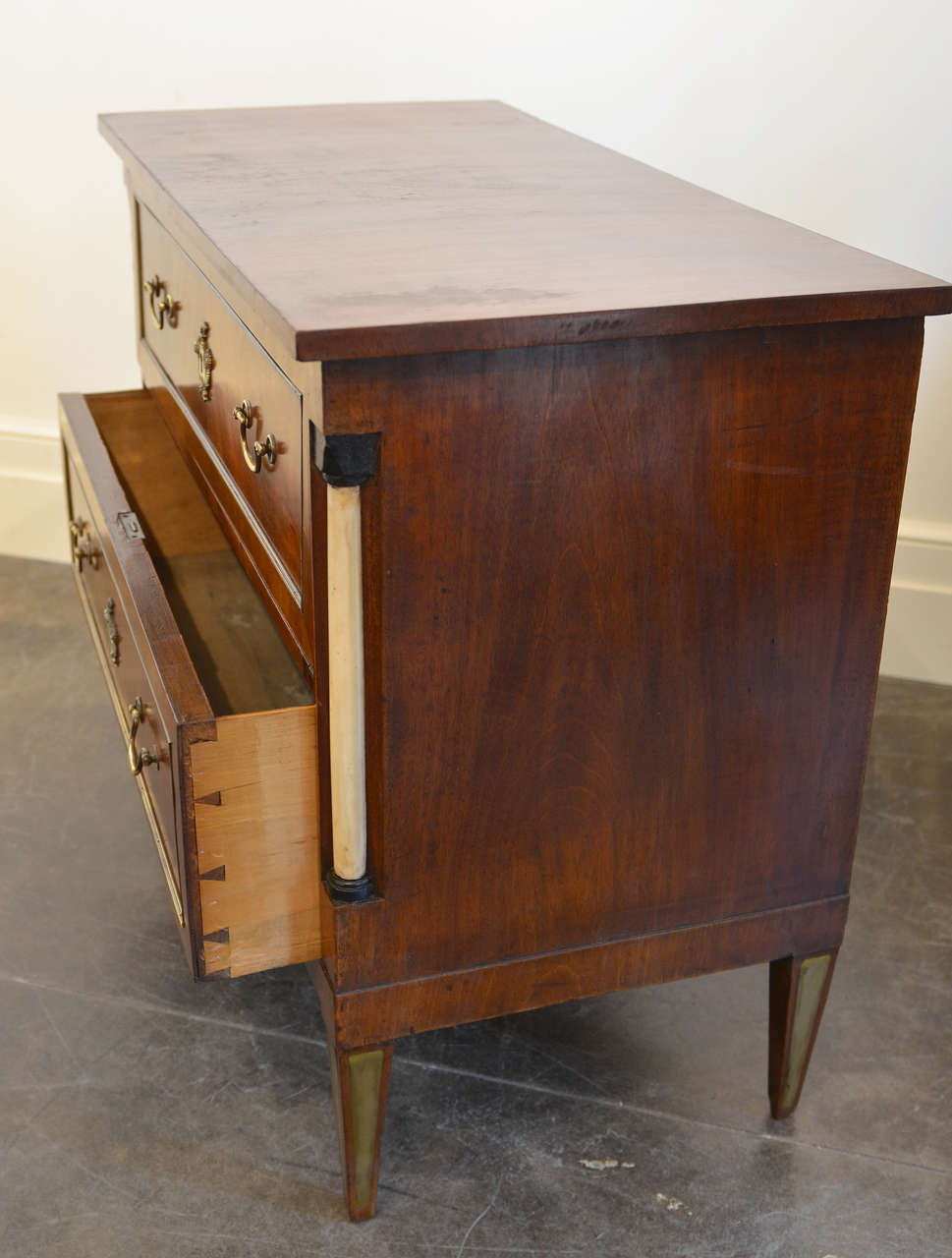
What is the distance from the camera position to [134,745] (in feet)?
4.47

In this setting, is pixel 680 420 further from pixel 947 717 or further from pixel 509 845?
pixel 947 717

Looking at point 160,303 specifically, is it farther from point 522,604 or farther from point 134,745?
point 522,604

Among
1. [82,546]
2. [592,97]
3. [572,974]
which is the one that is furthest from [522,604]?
[592,97]

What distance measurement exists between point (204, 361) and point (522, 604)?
52 centimetres

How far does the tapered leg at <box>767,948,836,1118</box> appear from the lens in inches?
54.1

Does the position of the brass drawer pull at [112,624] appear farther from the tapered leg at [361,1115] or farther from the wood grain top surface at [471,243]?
the tapered leg at [361,1115]

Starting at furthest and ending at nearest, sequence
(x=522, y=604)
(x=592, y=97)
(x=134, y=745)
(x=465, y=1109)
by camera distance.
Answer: (x=592, y=97) < (x=465, y=1109) < (x=134, y=745) < (x=522, y=604)

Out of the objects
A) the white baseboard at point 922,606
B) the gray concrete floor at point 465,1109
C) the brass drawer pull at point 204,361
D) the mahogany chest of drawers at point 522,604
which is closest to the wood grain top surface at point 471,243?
the mahogany chest of drawers at point 522,604

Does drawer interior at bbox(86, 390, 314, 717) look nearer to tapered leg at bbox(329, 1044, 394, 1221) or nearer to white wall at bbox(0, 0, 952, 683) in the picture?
tapered leg at bbox(329, 1044, 394, 1221)

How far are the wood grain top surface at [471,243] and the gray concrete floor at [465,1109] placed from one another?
81 centimetres

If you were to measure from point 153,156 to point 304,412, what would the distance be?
64 centimetres

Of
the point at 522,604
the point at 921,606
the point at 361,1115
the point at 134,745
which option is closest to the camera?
the point at 522,604

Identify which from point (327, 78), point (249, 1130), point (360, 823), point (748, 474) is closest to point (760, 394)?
point (748, 474)

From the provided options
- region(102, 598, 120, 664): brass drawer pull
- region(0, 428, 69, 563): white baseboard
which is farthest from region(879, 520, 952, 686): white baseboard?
region(0, 428, 69, 563): white baseboard
